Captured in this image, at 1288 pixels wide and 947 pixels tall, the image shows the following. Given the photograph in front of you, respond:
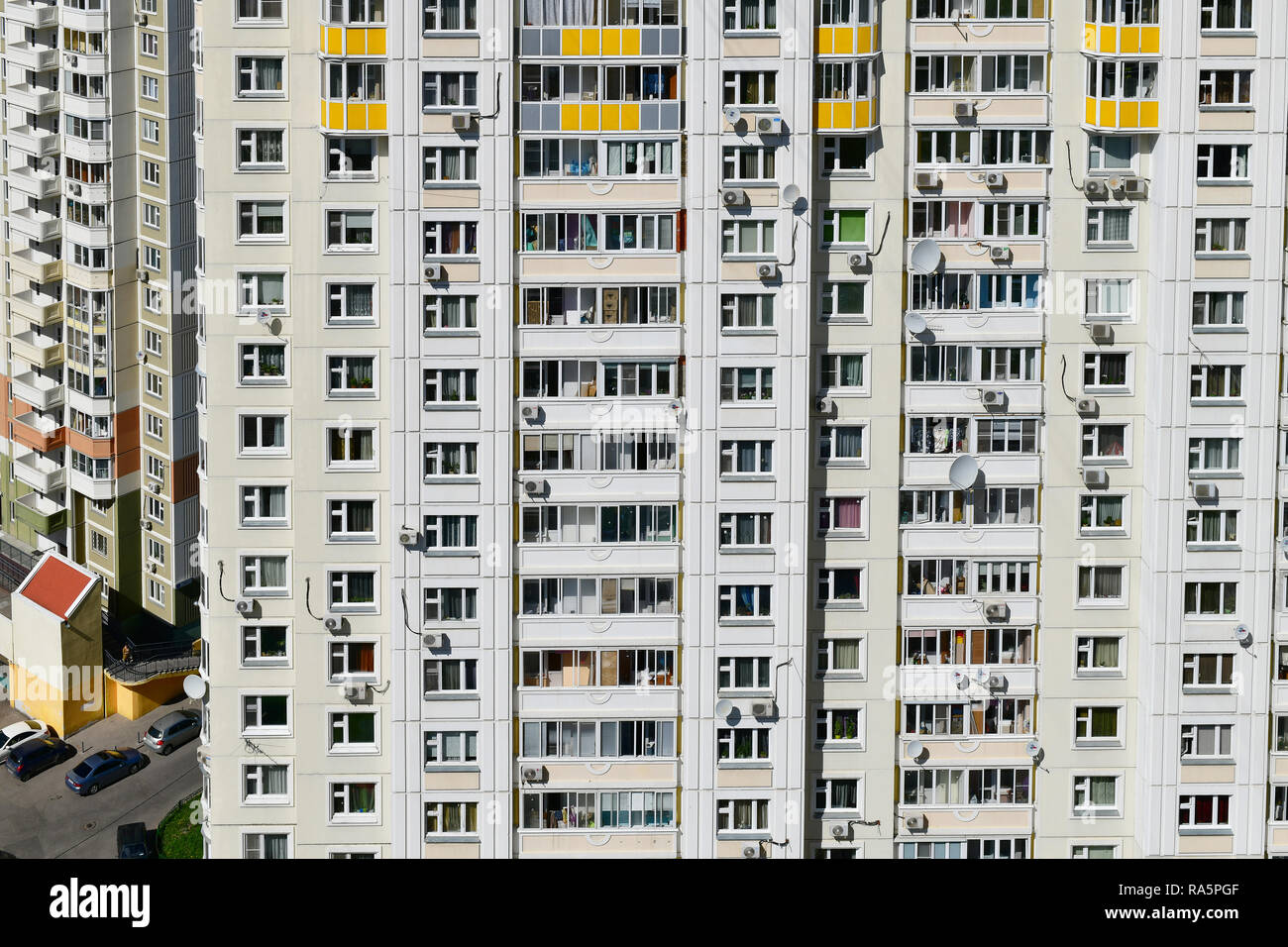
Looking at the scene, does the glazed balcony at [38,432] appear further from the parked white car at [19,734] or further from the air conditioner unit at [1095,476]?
the air conditioner unit at [1095,476]

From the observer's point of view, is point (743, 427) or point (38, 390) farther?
point (38, 390)

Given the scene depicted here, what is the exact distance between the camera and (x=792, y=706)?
7281cm

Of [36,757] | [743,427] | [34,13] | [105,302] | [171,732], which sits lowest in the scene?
[36,757]

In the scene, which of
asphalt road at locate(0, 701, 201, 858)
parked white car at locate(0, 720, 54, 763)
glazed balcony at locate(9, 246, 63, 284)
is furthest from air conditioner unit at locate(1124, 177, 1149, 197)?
parked white car at locate(0, 720, 54, 763)

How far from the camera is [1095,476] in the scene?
72.2m

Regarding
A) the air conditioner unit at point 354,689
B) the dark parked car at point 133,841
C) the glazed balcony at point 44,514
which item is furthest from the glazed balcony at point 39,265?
the air conditioner unit at point 354,689

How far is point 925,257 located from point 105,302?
4548 cm

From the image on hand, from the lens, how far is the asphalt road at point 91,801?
9825cm

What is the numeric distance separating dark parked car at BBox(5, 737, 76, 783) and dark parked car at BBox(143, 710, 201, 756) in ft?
10.7

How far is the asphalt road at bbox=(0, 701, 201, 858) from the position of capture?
98250mm

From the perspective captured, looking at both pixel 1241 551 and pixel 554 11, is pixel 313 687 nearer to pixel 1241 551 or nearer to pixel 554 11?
pixel 554 11

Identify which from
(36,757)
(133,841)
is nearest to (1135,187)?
(133,841)

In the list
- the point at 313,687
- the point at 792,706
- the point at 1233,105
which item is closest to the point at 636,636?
the point at 792,706

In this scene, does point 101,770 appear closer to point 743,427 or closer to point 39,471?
point 39,471
